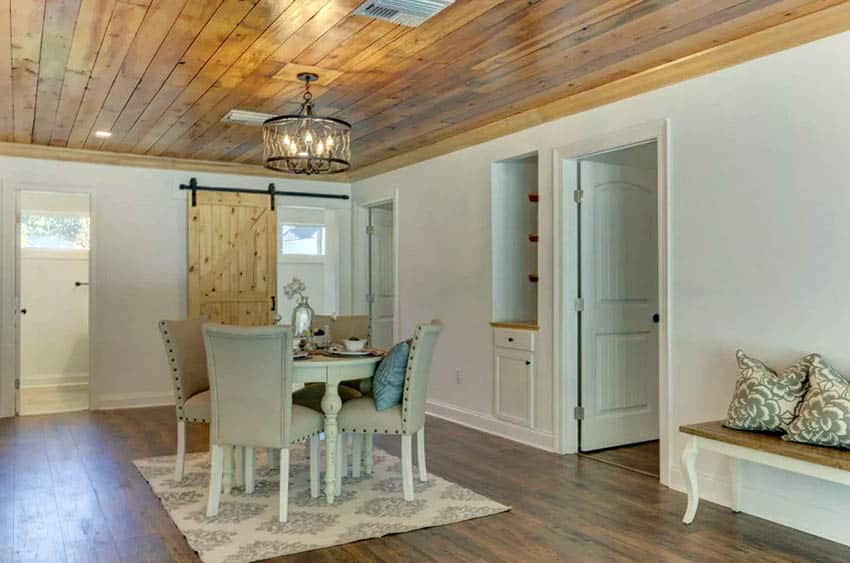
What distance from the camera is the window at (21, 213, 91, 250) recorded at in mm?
7660

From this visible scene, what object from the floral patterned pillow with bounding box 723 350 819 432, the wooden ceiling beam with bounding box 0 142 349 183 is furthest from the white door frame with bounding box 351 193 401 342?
the floral patterned pillow with bounding box 723 350 819 432

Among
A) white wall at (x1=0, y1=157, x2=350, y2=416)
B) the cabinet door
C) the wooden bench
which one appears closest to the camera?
the wooden bench

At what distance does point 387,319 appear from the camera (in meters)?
7.61

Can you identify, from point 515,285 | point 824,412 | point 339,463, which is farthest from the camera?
point 515,285

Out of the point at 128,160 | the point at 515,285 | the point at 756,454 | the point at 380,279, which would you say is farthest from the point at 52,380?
the point at 756,454

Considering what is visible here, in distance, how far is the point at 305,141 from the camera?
3.80 meters

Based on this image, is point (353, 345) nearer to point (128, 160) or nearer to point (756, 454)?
point (756, 454)

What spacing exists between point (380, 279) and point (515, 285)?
242 cm

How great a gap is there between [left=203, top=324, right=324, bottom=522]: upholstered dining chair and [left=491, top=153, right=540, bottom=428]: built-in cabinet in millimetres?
2129

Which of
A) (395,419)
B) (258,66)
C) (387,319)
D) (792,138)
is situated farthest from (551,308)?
(387,319)

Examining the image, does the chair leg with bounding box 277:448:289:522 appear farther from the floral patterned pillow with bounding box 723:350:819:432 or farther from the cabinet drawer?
the cabinet drawer

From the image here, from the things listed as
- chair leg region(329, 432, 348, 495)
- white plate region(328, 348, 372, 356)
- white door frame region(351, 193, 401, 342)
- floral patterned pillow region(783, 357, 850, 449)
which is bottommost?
chair leg region(329, 432, 348, 495)

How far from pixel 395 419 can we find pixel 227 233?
12.9ft

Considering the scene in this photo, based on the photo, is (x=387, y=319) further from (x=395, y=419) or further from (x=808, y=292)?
(x=808, y=292)
